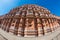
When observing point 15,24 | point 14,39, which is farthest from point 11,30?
point 14,39

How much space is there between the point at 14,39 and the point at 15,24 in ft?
18.5

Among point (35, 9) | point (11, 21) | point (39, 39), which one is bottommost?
point (39, 39)

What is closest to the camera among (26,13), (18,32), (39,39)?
(39,39)

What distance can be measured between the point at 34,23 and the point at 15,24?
18.1 feet

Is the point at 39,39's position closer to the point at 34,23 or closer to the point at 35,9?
the point at 34,23

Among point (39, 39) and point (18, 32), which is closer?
point (39, 39)

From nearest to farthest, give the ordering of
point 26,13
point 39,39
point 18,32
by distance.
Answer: point 39,39 < point 18,32 < point 26,13

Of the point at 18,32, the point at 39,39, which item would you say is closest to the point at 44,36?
the point at 39,39

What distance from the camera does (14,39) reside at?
1431 inches

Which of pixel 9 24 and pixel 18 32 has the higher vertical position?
pixel 9 24

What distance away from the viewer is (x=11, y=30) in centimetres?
4097

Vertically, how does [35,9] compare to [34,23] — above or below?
above

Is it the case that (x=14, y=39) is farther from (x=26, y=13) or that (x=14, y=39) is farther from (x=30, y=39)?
(x=26, y=13)

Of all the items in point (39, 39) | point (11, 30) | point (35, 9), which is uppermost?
point (35, 9)
